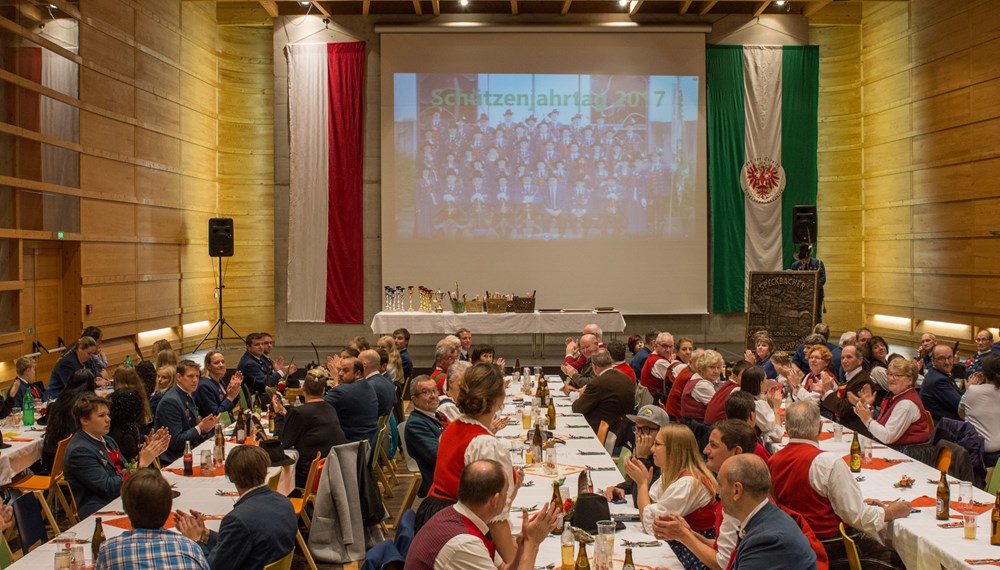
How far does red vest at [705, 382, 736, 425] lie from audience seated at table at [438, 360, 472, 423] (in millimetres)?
2011

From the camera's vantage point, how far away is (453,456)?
4.31 m

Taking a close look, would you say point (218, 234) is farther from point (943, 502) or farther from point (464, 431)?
point (943, 502)

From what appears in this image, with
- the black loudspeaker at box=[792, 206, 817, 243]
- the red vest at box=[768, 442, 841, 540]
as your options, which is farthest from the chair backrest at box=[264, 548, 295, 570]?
the black loudspeaker at box=[792, 206, 817, 243]

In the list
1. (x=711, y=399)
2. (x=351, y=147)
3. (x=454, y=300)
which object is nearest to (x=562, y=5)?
(x=351, y=147)

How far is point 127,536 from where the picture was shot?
3.47 meters

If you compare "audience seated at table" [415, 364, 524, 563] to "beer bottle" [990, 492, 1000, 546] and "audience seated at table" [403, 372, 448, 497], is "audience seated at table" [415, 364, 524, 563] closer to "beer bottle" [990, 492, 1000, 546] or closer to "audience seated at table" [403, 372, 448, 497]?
"audience seated at table" [403, 372, 448, 497]

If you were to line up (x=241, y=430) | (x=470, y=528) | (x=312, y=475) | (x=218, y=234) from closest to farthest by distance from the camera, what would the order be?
(x=470, y=528), (x=312, y=475), (x=241, y=430), (x=218, y=234)

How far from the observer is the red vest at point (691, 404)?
7.89 meters

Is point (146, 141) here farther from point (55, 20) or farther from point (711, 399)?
point (711, 399)

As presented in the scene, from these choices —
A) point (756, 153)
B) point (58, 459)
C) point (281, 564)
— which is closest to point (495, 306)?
point (756, 153)

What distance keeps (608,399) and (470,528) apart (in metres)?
4.68

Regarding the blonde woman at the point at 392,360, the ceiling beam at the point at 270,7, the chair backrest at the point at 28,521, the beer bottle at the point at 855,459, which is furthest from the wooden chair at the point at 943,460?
the ceiling beam at the point at 270,7

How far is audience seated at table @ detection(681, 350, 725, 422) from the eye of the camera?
7.80m

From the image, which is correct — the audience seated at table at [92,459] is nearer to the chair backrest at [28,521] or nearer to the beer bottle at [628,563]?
the chair backrest at [28,521]
